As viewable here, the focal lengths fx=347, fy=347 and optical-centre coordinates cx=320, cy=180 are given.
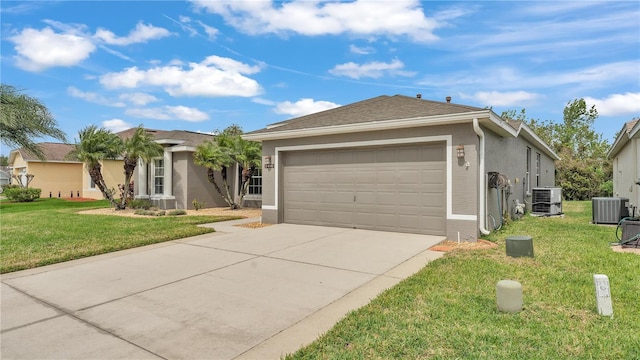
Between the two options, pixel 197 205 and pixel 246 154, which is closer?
pixel 246 154

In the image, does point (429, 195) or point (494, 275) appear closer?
point (494, 275)

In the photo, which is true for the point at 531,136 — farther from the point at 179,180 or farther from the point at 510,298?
the point at 179,180

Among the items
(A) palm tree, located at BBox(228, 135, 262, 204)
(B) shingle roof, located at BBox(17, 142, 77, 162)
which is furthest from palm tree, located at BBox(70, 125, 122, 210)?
(B) shingle roof, located at BBox(17, 142, 77, 162)

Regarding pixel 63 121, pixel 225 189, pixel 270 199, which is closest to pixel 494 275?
Result: pixel 270 199

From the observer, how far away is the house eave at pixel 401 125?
7570 millimetres

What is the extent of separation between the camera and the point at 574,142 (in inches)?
1281

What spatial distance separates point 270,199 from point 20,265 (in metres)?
6.19

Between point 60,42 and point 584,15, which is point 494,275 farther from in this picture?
point 60,42

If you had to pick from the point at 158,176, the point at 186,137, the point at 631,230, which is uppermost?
the point at 186,137

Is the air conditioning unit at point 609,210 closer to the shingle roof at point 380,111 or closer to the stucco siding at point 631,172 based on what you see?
the stucco siding at point 631,172

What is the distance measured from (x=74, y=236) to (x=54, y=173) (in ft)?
78.0

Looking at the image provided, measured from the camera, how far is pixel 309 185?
10.5 metres

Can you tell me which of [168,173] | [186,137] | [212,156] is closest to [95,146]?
[168,173]

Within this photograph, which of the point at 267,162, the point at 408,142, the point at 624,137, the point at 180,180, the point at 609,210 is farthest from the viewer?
the point at 180,180
